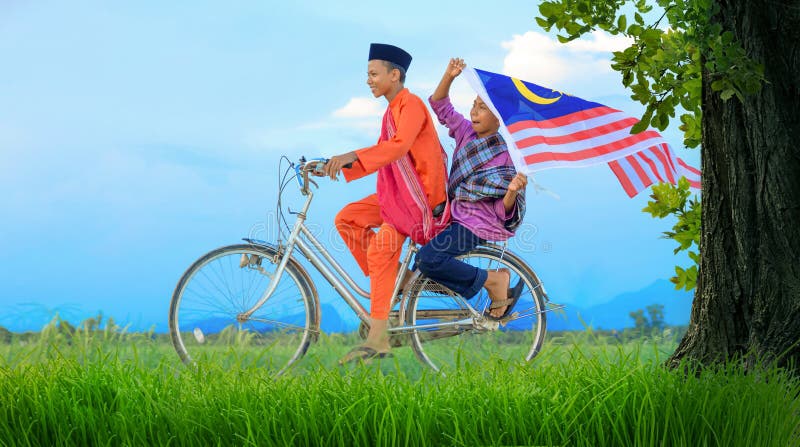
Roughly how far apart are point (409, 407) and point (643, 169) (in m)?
2.23

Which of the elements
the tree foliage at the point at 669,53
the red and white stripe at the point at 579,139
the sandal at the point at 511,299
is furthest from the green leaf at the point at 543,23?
the sandal at the point at 511,299

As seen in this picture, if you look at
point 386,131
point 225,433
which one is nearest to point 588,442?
point 225,433

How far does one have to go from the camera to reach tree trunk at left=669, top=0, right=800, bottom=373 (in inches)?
127

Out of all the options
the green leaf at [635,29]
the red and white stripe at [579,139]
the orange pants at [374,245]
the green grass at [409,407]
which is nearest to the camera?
the green grass at [409,407]

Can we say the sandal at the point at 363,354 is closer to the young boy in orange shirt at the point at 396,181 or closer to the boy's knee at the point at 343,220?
the young boy in orange shirt at the point at 396,181

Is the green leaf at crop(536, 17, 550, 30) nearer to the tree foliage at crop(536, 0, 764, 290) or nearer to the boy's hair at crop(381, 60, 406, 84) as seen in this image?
the tree foliage at crop(536, 0, 764, 290)

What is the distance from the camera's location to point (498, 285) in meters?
4.54

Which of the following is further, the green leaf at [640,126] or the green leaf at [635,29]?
the green leaf at [635,29]

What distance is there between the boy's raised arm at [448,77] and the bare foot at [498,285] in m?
0.97

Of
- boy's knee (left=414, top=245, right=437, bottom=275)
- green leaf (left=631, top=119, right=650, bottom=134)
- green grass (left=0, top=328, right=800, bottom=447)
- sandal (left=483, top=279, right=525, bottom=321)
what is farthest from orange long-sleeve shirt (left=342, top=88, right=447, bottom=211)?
green leaf (left=631, top=119, right=650, bottom=134)

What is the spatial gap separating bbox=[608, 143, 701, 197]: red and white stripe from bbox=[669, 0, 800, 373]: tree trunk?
3.44 feet

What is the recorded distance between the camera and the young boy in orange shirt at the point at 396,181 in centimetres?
430

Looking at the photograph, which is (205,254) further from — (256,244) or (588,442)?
(588,442)

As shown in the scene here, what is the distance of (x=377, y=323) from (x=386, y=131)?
1015 millimetres
